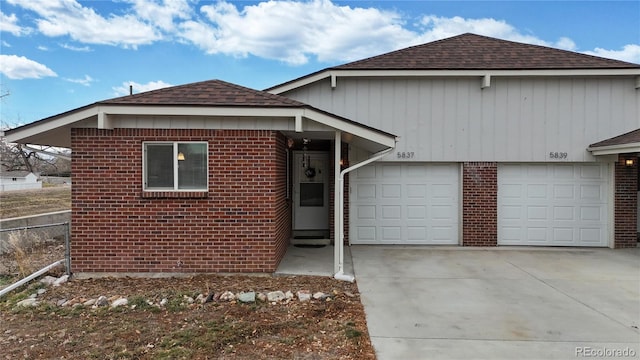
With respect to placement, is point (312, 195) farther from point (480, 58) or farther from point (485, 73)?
point (480, 58)

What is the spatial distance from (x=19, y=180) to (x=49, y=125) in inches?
1583

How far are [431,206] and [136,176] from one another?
6734 millimetres

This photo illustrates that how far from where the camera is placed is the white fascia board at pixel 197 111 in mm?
5973

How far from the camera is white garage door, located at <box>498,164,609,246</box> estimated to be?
9.34m

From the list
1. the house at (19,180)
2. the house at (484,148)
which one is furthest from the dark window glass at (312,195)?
the house at (19,180)

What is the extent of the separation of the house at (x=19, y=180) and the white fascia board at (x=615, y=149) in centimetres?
3990

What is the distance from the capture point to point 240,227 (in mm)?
6414

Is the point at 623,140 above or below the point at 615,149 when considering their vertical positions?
Result: above

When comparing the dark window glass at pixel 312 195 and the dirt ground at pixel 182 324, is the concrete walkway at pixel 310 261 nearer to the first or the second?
the dirt ground at pixel 182 324

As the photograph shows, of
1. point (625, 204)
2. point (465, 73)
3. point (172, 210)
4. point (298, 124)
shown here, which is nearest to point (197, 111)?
point (298, 124)

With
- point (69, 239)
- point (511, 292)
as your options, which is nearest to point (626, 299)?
point (511, 292)

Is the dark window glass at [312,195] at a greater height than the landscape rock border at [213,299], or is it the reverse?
the dark window glass at [312,195]

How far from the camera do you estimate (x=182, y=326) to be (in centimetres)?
433

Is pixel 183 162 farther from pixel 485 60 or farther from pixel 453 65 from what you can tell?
pixel 485 60
